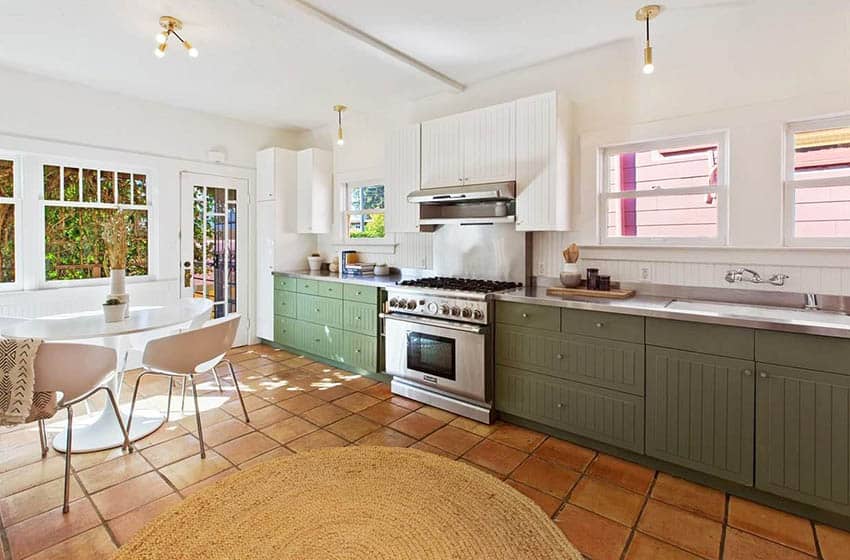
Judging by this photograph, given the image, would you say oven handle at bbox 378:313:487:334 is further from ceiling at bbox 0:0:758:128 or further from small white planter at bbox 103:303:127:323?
ceiling at bbox 0:0:758:128

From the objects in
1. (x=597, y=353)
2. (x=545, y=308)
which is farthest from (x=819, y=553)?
(x=545, y=308)

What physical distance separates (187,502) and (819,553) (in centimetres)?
282

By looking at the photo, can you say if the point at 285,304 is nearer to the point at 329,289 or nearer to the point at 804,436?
the point at 329,289

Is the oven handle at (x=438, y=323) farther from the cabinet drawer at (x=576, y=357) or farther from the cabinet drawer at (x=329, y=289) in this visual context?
the cabinet drawer at (x=329, y=289)

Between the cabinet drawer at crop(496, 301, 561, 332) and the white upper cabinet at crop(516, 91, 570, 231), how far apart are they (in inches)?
24.7

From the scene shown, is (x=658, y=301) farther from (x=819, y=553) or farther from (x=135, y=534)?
(x=135, y=534)

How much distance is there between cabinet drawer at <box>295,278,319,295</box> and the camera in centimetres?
467

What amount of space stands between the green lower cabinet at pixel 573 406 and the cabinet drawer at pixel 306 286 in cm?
227

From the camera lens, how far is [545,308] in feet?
9.53

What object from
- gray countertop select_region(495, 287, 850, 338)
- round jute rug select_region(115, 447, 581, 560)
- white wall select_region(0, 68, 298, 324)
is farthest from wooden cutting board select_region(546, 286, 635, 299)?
white wall select_region(0, 68, 298, 324)

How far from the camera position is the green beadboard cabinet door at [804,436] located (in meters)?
1.99

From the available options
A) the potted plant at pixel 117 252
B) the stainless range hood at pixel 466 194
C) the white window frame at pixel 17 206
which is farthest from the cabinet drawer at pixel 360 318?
the white window frame at pixel 17 206

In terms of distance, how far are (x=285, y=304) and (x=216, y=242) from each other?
1.08m

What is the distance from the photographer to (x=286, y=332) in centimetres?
510
